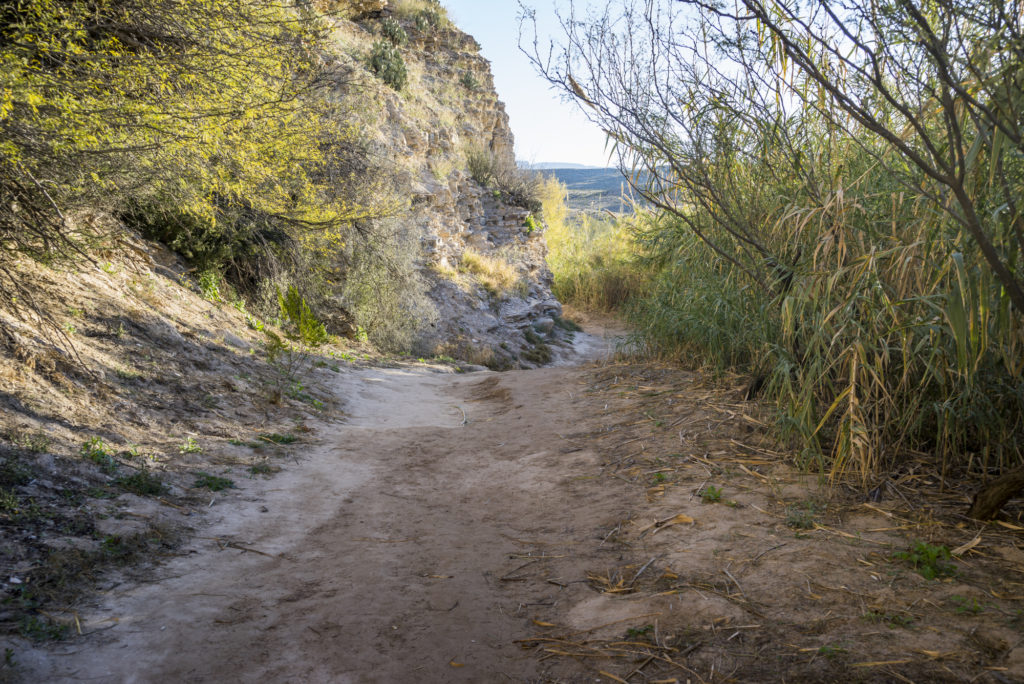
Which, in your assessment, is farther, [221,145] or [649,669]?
[221,145]

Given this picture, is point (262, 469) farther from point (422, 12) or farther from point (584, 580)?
point (422, 12)

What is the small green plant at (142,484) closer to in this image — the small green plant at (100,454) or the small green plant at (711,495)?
the small green plant at (100,454)

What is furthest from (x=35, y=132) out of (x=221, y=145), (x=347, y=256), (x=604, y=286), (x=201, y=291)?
(x=604, y=286)

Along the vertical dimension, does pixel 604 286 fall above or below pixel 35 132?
below

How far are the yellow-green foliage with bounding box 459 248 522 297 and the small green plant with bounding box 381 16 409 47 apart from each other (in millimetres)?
5827

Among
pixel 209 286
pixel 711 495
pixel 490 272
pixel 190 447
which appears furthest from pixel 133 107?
pixel 490 272

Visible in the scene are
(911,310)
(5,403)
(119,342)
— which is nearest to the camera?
(911,310)

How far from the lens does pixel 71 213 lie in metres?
5.30

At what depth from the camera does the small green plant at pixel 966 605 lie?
2.01 metres

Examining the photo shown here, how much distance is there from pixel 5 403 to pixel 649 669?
340 centimetres

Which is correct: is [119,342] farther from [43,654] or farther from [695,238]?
[695,238]

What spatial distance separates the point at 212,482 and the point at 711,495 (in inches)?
107

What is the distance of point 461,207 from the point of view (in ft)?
52.1

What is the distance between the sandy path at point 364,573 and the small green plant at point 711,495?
49 cm
